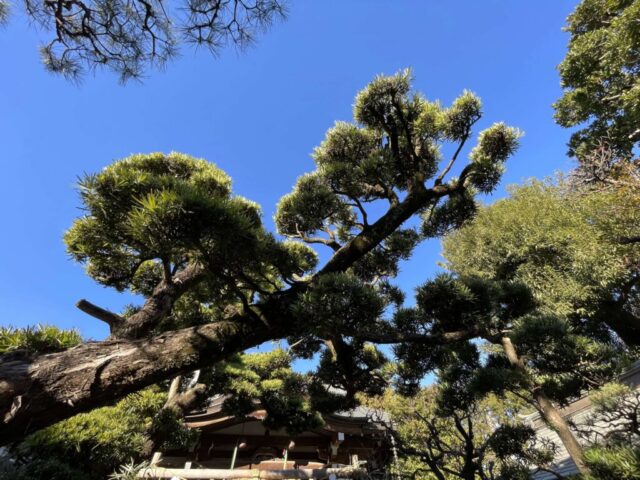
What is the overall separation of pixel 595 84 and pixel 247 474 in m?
13.4

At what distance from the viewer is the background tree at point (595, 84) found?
28.2 feet

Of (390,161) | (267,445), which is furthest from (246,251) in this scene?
(267,445)

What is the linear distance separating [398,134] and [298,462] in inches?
336

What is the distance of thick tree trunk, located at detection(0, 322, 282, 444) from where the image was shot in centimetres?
207

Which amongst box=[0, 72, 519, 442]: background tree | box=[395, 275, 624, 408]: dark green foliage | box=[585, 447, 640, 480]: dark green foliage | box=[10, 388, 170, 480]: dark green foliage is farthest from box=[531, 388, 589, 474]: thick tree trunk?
box=[10, 388, 170, 480]: dark green foliage

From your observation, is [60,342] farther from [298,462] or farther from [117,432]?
[298,462]

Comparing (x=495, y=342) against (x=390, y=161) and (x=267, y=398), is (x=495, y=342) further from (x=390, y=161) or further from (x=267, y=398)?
(x=267, y=398)

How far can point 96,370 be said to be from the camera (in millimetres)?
2332

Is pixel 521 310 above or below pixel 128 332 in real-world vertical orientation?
above

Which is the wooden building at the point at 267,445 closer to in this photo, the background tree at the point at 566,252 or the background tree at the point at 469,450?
the background tree at the point at 469,450

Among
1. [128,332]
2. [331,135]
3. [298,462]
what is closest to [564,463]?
[298,462]

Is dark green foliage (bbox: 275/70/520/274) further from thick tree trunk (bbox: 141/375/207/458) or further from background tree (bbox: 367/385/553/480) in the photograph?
thick tree trunk (bbox: 141/375/207/458)

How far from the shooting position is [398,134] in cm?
513

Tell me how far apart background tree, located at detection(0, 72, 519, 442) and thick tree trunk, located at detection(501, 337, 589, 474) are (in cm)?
140
